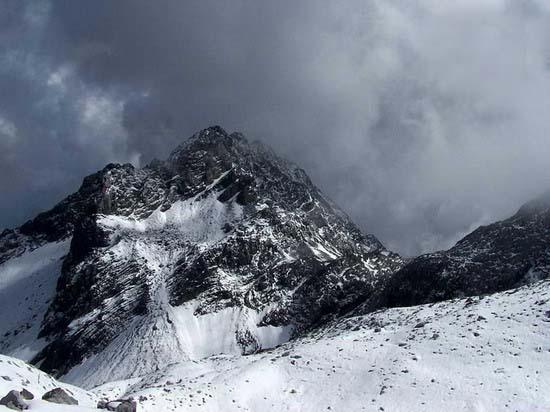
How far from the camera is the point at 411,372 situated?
48.5 m

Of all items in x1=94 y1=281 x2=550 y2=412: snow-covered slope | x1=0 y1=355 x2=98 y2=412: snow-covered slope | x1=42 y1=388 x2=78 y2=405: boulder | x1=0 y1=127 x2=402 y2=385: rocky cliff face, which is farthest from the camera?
x1=0 y1=127 x2=402 y2=385: rocky cliff face

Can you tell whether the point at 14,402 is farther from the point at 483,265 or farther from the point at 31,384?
the point at 483,265

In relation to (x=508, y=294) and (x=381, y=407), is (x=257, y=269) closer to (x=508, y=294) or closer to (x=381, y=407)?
(x=508, y=294)

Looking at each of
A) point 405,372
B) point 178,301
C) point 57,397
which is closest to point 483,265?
point 178,301

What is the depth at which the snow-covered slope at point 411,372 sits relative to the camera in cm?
4372

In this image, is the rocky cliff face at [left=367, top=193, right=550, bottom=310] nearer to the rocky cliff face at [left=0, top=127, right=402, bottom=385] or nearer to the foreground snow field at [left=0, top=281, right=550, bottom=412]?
the rocky cliff face at [left=0, top=127, right=402, bottom=385]

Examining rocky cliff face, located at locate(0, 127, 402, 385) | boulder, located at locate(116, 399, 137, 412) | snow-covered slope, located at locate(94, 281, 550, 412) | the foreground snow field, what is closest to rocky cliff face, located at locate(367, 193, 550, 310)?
rocky cliff face, located at locate(0, 127, 402, 385)

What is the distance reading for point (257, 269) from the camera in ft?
632

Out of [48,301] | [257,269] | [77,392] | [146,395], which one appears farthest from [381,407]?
[48,301]

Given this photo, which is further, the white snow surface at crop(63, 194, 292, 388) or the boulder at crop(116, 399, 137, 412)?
the white snow surface at crop(63, 194, 292, 388)

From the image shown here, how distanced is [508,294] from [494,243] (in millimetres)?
77753

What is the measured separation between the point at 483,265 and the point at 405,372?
292ft

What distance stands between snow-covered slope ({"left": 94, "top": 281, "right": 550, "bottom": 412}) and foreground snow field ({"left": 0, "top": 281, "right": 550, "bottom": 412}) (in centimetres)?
8

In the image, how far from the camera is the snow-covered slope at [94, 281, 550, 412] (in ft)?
143
